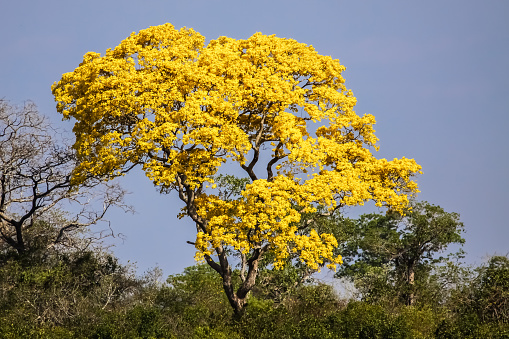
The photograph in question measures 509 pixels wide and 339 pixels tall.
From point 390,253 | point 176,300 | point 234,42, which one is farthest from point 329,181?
point 390,253

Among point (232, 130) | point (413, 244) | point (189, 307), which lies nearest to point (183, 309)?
point (189, 307)

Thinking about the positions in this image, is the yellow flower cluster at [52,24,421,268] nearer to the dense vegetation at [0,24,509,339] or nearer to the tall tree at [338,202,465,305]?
the dense vegetation at [0,24,509,339]

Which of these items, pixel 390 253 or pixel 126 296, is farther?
pixel 390 253

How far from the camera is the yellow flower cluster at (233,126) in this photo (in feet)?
75.3

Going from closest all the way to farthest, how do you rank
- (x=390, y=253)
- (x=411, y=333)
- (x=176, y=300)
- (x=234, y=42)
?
(x=411, y=333) → (x=234, y=42) → (x=176, y=300) → (x=390, y=253)

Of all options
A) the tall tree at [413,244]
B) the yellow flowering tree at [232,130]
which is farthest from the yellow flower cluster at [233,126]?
the tall tree at [413,244]

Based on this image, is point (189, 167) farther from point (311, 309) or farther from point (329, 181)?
point (311, 309)

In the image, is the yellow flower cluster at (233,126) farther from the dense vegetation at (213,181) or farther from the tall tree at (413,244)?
the tall tree at (413,244)

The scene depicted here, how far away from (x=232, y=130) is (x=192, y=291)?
8791mm

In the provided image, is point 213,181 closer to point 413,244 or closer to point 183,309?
point 183,309

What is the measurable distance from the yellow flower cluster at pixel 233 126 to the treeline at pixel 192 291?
222 cm

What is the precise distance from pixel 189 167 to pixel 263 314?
5699 millimetres

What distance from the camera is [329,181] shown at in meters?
23.8

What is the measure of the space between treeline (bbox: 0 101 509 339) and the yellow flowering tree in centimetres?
204
